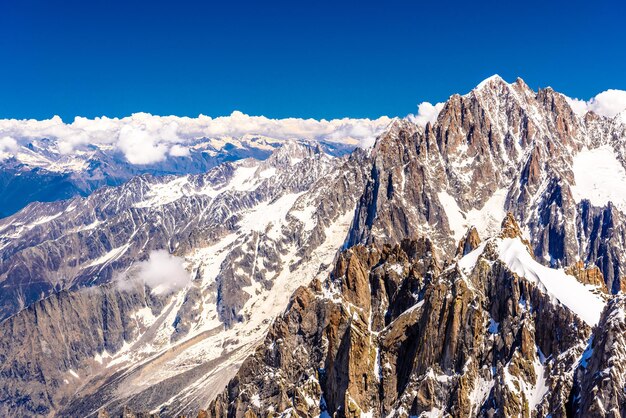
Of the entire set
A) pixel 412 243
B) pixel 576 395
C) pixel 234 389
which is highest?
pixel 412 243

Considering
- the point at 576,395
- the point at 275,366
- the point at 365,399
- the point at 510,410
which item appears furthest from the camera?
the point at 275,366

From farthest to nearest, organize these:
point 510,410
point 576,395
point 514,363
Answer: point 514,363 < point 510,410 < point 576,395

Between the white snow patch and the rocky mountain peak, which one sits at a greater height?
the white snow patch

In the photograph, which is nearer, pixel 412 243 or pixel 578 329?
pixel 578 329

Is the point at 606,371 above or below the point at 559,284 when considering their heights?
below

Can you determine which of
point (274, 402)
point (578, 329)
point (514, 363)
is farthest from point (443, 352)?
point (274, 402)

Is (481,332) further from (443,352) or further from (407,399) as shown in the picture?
(407,399)

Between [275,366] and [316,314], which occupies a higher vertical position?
[316,314]

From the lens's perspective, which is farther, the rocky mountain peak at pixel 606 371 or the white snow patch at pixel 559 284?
the white snow patch at pixel 559 284

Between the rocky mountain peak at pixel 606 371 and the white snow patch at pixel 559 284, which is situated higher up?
the white snow patch at pixel 559 284

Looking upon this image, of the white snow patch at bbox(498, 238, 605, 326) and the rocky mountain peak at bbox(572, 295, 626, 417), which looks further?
the white snow patch at bbox(498, 238, 605, 326)

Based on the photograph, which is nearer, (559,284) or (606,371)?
(606,371)
